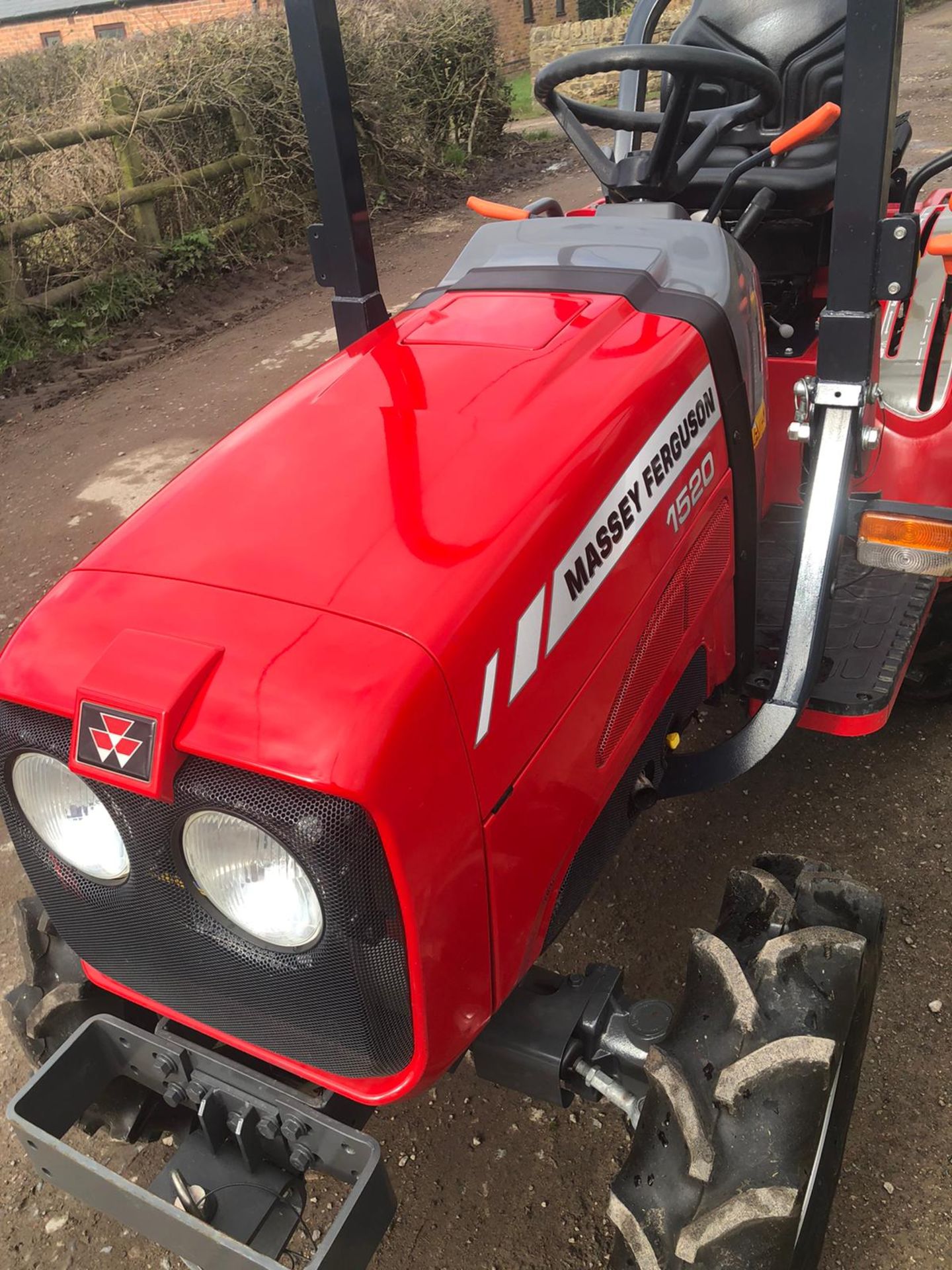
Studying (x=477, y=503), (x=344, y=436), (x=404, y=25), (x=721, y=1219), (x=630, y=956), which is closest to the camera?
(x=721, y=1219)

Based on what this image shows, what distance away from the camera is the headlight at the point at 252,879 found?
1100mm

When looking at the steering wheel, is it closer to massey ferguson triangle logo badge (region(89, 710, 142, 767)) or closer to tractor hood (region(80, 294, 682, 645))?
tractor hood (region(80, 294, 682, 645))

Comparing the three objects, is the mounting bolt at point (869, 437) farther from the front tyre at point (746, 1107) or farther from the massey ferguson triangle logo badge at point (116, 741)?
the massey ferguson triangle logo badge at point (116, 741)

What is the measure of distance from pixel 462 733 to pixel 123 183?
7366 mm

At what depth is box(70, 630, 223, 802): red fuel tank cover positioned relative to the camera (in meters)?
1.07

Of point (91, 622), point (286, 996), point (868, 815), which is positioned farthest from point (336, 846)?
point (868, 815)

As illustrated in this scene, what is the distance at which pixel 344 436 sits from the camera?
4.82 ft

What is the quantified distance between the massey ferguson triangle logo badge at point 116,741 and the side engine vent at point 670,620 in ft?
2.04

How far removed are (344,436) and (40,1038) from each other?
1.00 metres

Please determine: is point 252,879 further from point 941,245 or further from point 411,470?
point 941,245

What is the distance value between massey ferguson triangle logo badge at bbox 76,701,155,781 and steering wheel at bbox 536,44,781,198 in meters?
1.38

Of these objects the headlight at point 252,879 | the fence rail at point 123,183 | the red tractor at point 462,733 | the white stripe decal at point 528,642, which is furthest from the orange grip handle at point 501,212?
the fence rail at point 123,183

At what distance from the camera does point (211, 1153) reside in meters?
1.36

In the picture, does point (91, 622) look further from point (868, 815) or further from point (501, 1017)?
point (868, 815)
